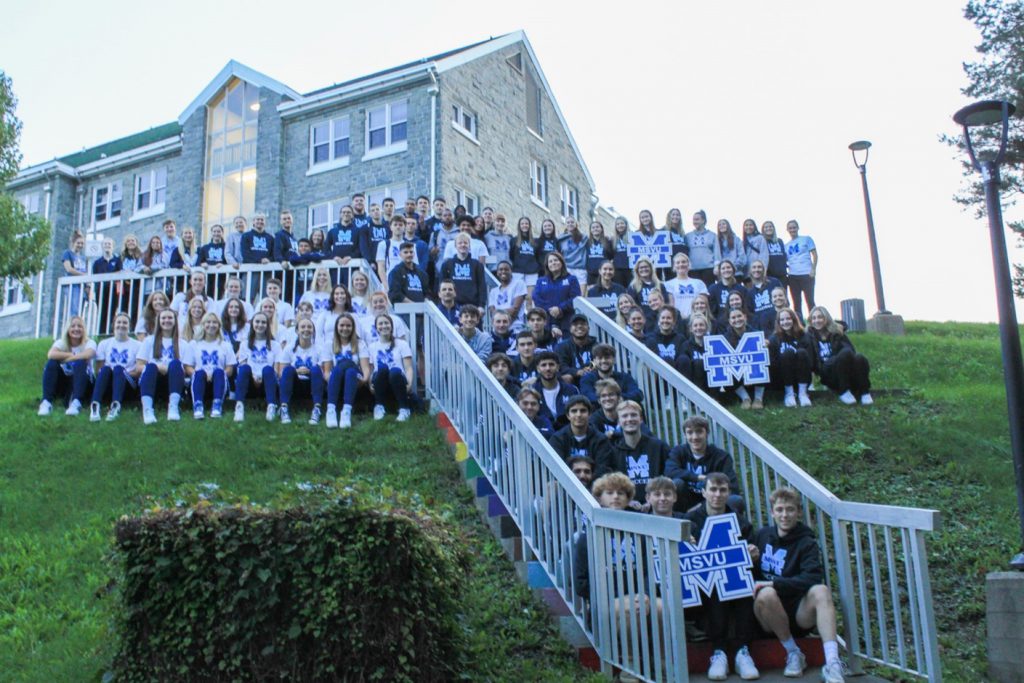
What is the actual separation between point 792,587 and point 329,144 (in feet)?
75.1

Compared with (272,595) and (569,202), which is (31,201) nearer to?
(569,202)

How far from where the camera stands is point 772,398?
10.6 metres

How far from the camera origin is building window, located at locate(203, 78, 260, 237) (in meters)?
28.0

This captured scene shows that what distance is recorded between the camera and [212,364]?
1071 cm

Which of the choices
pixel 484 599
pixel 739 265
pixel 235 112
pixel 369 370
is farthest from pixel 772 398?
pixel 235 112

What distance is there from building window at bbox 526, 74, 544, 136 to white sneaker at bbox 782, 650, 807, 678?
25928mm

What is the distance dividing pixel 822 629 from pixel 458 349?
443cm

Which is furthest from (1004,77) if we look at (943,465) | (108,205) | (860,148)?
(108,205)

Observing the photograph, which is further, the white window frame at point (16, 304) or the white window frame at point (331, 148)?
the white window frame at point (16, 304)

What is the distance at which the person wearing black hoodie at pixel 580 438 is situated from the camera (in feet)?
23.6

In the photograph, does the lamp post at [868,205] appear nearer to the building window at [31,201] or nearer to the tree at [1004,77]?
the tree at [1004,77]

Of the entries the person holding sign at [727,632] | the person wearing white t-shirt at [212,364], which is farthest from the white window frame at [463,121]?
the person holding sign at [727,632]

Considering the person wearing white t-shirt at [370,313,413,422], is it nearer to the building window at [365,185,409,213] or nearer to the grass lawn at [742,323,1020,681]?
the grass lawn at [742,323,1020,681]

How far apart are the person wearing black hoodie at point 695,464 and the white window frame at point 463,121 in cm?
1951
